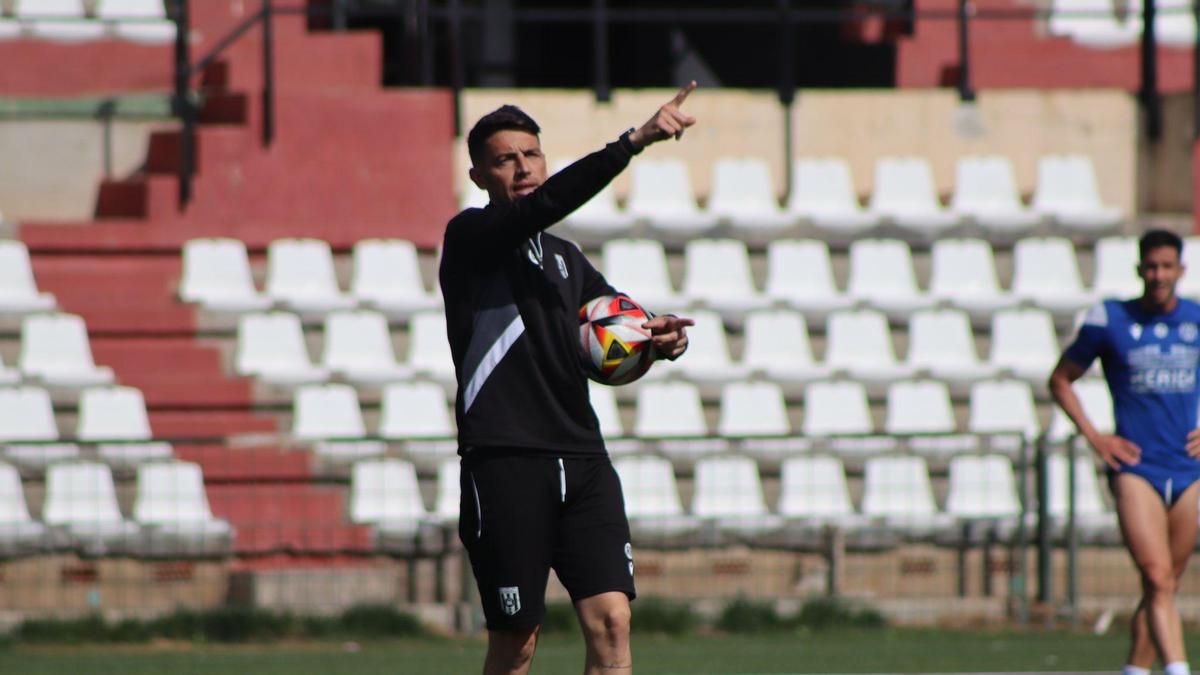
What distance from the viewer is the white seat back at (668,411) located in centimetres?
1477

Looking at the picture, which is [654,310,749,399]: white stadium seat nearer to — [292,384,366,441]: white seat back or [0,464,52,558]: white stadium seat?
[292,384,366,441]: white seat back

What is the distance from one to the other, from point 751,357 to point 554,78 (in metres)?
7.76

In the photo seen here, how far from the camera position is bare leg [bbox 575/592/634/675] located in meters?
6.09

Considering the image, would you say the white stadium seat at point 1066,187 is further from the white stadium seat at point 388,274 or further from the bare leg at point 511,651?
the bare leg at point 511,651

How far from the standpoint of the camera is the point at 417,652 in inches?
483

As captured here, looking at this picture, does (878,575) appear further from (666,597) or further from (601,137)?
(601,137)

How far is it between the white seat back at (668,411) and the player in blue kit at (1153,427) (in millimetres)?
5620

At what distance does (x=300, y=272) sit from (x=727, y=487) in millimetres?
3826

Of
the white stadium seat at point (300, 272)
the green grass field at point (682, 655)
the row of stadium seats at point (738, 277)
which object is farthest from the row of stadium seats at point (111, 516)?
the white stadium seat at point (300, 272)

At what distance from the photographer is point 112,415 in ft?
46.8

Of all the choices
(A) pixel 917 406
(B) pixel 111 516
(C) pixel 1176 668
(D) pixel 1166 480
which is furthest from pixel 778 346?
(C) pixel 1176 668

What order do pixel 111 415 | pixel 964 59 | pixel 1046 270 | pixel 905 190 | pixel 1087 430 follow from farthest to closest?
pixel 964 59 → pixel 905 190 → pixel 1046 270 → pixel 111 415 → pixel 1087 430

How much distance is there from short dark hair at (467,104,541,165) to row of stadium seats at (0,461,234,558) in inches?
282

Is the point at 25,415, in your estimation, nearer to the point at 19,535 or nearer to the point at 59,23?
the point at 19,535
